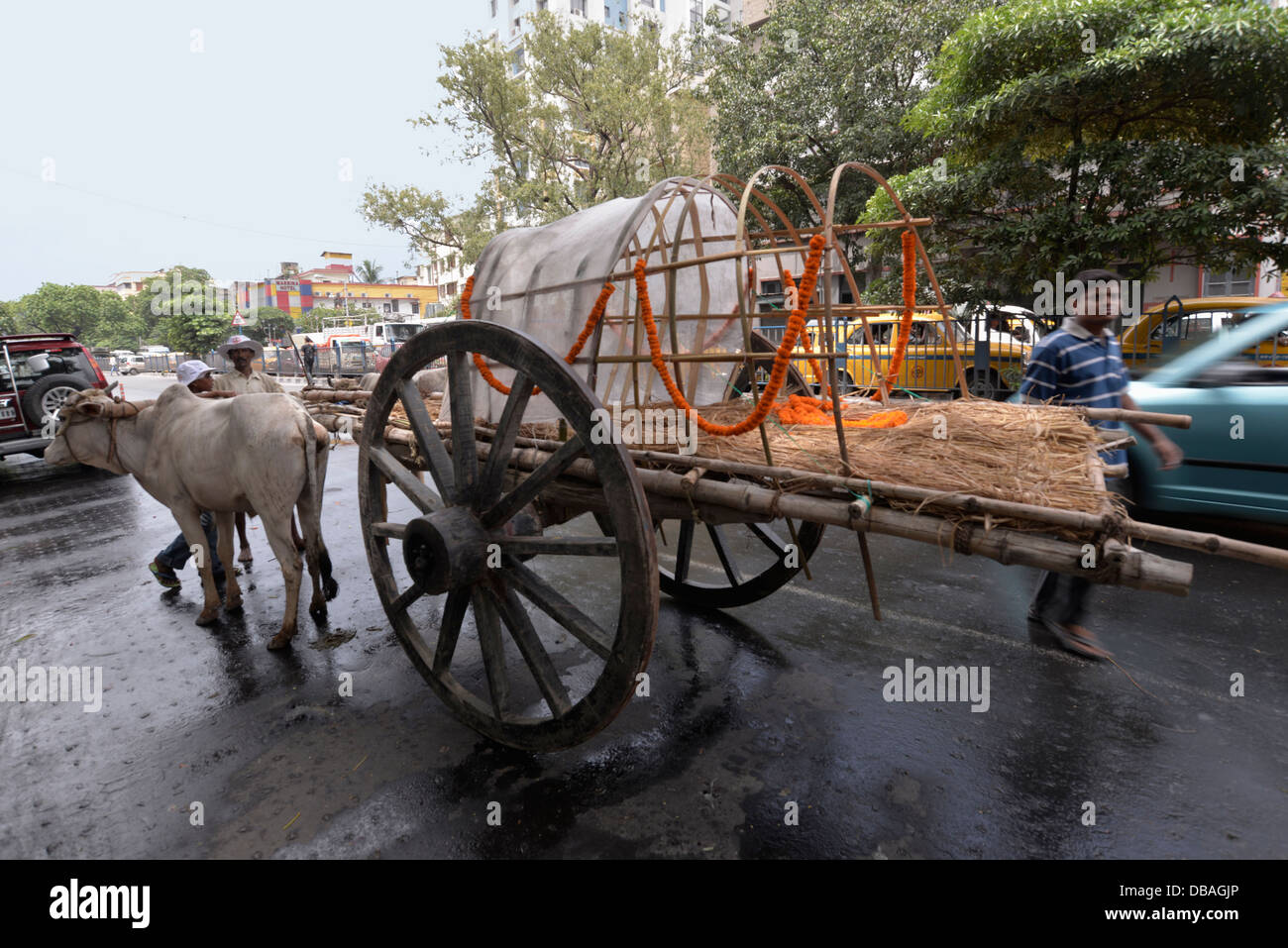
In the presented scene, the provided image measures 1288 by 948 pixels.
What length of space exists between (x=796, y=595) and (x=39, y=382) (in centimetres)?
980

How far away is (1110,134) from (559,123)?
1275cm

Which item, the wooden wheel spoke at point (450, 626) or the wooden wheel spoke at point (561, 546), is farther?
the wooden wheel spoke at point (450, 626)

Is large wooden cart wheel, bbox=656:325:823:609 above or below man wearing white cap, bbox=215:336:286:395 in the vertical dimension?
below

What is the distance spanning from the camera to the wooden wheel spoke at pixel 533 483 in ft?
7.23

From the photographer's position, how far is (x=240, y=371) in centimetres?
533

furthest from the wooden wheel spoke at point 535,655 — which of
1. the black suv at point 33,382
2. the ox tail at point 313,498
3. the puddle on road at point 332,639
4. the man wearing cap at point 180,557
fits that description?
the black suv at point 33,382

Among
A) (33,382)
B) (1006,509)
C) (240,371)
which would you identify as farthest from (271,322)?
(1006,509)

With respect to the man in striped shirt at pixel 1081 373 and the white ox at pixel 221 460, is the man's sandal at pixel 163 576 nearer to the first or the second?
the white ox at pixel 221 460

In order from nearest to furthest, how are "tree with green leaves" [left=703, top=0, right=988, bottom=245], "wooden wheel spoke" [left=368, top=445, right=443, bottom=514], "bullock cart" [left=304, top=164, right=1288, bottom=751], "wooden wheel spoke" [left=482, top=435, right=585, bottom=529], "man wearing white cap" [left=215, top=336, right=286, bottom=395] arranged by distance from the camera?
"bullock cart" [left=304, top=164, right=1288, bottom=751] < "wooden wheel spoke" [left=482, top=435, right=585, bottom=529] < "wooden wheel spoke" [left=368, top=445, right=443, bottom=514] < "man wearing white cap" [left=215, top=336, right=286, bottom=395] < "tree with green leaves" [left=703, top=0, right=988, bottom=245]

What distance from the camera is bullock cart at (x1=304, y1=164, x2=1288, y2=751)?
195 centimetres

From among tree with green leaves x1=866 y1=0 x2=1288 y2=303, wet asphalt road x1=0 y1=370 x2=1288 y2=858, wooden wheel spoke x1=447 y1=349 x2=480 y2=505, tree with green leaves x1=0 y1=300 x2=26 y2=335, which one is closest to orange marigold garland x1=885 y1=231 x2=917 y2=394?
wet asphalt road x1=0 y1=370 x2=1288 y2=858

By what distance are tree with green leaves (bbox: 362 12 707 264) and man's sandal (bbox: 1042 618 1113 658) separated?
47.7 feet

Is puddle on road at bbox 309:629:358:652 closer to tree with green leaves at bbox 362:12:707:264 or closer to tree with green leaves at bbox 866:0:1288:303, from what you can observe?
tree with green leaves at bbox 866:0:1288:303

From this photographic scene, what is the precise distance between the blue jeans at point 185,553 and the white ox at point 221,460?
0.27m
